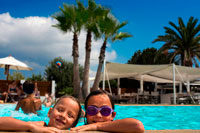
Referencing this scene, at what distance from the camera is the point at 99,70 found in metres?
16.6

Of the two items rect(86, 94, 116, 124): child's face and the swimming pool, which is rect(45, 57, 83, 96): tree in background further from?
rect(86, 94, 116, 124): child's face

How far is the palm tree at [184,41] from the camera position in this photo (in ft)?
75.9

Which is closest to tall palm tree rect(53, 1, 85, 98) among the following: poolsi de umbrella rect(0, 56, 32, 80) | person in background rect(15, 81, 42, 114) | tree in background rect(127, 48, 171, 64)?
poolsi de umbrella rect(0, 56, 32, 80)

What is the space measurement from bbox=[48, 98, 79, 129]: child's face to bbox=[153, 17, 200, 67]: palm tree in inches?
896

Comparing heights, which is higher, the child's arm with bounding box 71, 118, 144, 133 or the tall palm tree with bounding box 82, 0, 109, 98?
the tall palm tree with bounding box 82, 0, 109, 98

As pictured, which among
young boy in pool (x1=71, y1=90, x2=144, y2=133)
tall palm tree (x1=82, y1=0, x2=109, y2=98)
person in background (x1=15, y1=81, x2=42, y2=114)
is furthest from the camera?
tall palm tree (x1=82, y1=0, x2=109, y2=98)

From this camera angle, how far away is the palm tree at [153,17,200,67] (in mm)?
23125

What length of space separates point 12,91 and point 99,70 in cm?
631

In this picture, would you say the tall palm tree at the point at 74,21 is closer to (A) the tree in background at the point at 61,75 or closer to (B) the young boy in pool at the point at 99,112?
(A) the tree in background at the point at 61,75

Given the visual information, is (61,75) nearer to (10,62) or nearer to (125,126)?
(10,62)

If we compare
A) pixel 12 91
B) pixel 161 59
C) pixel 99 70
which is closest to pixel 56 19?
pixel 99 70

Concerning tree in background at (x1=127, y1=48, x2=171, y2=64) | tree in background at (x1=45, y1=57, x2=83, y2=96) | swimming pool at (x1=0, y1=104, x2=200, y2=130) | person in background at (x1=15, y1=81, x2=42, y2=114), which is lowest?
swimming pool at (x1=0, y1=104, x2=200, y2=130)

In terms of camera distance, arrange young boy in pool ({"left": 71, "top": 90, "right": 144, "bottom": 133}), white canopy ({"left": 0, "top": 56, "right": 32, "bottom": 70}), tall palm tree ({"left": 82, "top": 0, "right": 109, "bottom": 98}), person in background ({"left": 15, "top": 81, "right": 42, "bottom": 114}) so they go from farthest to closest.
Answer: tall palm tree ({"left": 82, "top": 0, "right": 109, "bottom": 98}) < white canopy ({"left": 0, "top": 56, "right": 32, "bottom": 70}) < person in background ({"left": 15, "top": 81, "right": 42, "bottom": 114}) < young boy in pool ({"left": 71, "top": 90, "right": 144, "bottom": 133})

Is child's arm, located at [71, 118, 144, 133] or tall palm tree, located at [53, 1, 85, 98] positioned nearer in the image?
child's arm, located at [71, 118, 144, 133]
